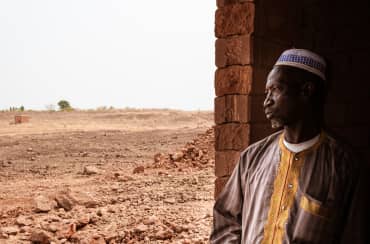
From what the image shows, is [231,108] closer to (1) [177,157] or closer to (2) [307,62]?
(2) [307,62]

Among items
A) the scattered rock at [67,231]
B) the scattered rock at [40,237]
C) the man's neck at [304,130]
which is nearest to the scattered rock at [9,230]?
the scattered rock at [40,237]

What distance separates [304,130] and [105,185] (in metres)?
9.56

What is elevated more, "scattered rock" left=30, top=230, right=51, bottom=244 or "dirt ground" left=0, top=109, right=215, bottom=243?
"dirt ground" left=0, top=109, right=215, bottom=243

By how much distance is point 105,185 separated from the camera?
12.3m

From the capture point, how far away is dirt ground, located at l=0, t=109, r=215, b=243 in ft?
30.6

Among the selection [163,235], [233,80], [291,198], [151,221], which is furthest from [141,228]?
[291,198]

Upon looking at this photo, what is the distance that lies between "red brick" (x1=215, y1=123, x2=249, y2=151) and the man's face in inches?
77.9

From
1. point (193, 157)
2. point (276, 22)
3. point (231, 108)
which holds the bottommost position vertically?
point (193, 157)

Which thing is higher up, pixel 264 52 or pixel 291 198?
pixel 264 52

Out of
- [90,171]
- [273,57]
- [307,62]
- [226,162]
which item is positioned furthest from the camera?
[90,171]

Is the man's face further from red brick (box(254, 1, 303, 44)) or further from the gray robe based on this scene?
red brick (box(254, 1, 303, 44))

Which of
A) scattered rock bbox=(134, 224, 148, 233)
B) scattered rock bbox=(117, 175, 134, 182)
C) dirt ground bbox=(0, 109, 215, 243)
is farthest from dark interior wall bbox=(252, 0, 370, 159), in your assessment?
scattered rock bbox=(117, 175, 134, 182)

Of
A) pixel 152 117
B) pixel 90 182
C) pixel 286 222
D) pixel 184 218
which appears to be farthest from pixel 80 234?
pixel 152 117

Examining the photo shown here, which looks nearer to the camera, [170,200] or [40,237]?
[40,237]
